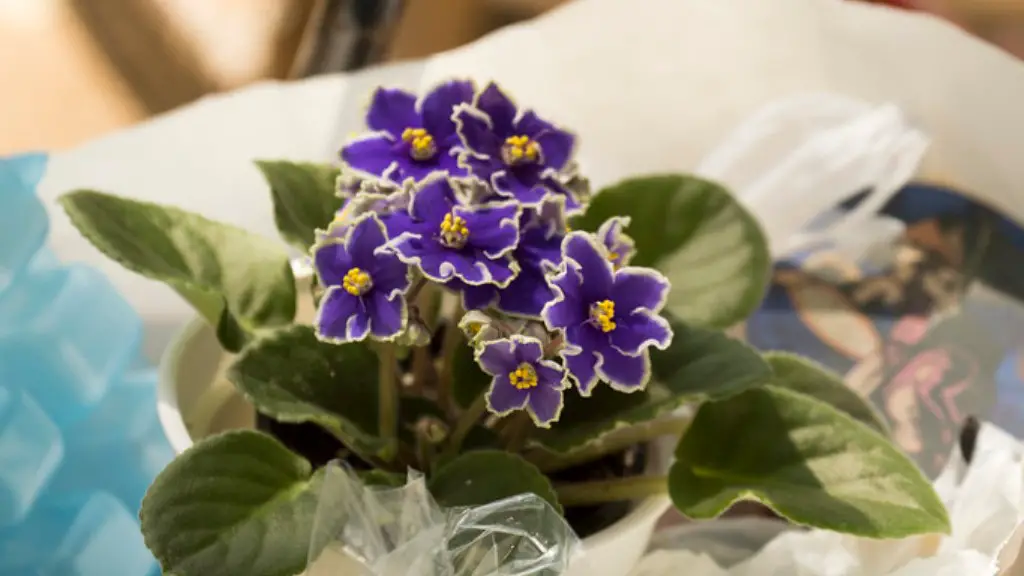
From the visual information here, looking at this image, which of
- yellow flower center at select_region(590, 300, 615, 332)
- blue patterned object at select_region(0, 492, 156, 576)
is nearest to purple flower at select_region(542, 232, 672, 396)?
yellow flower center at select_region(590, 300, 615, 332)

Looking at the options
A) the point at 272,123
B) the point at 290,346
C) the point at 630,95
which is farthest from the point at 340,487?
the point at 630,95

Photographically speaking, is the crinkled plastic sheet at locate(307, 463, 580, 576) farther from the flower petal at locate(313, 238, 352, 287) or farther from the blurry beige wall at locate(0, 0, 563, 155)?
the blurry beige wall at locate(0, 0, 563, 155)

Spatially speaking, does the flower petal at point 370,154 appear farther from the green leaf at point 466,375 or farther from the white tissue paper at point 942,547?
the white tissue paper at point 942,547

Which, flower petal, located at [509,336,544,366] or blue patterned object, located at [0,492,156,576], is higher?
flower petal, located at [509,336,544,366]

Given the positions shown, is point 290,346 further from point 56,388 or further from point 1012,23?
point 1012,23

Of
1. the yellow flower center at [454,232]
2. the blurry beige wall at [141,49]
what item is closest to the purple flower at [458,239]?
the yellow flower center at [454,232]

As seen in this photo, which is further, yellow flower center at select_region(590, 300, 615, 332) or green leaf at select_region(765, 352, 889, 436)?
green leaf at select_region(765, 352, 889, 436)
